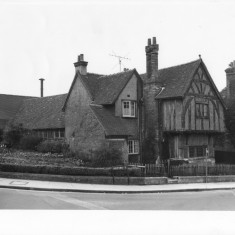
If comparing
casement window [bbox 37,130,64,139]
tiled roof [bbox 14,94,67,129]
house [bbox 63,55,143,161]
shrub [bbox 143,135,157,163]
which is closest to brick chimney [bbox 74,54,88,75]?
house [bbox 63,55,143,161]

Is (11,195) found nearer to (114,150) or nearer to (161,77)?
(114,150)

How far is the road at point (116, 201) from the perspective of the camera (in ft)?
48.2

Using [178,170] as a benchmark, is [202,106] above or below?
above

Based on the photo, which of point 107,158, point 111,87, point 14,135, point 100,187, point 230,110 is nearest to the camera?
point 100,187

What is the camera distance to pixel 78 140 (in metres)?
29.2

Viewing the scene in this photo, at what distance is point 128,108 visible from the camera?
97.6ft

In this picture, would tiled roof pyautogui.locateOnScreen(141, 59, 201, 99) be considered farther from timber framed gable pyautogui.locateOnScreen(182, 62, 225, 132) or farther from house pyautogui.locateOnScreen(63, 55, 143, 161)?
house pyautogui.locateOnScreen(63, 55, 143, 161)

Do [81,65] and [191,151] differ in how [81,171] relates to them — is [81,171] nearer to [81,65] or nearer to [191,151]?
[191,151]

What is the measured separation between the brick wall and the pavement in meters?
6.66

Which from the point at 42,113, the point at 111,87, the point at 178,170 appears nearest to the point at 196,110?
the point at 178,170

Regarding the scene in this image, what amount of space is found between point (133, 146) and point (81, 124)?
451 centimetres

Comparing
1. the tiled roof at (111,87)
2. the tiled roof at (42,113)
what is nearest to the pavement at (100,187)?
the tiled roof at (111,87)
